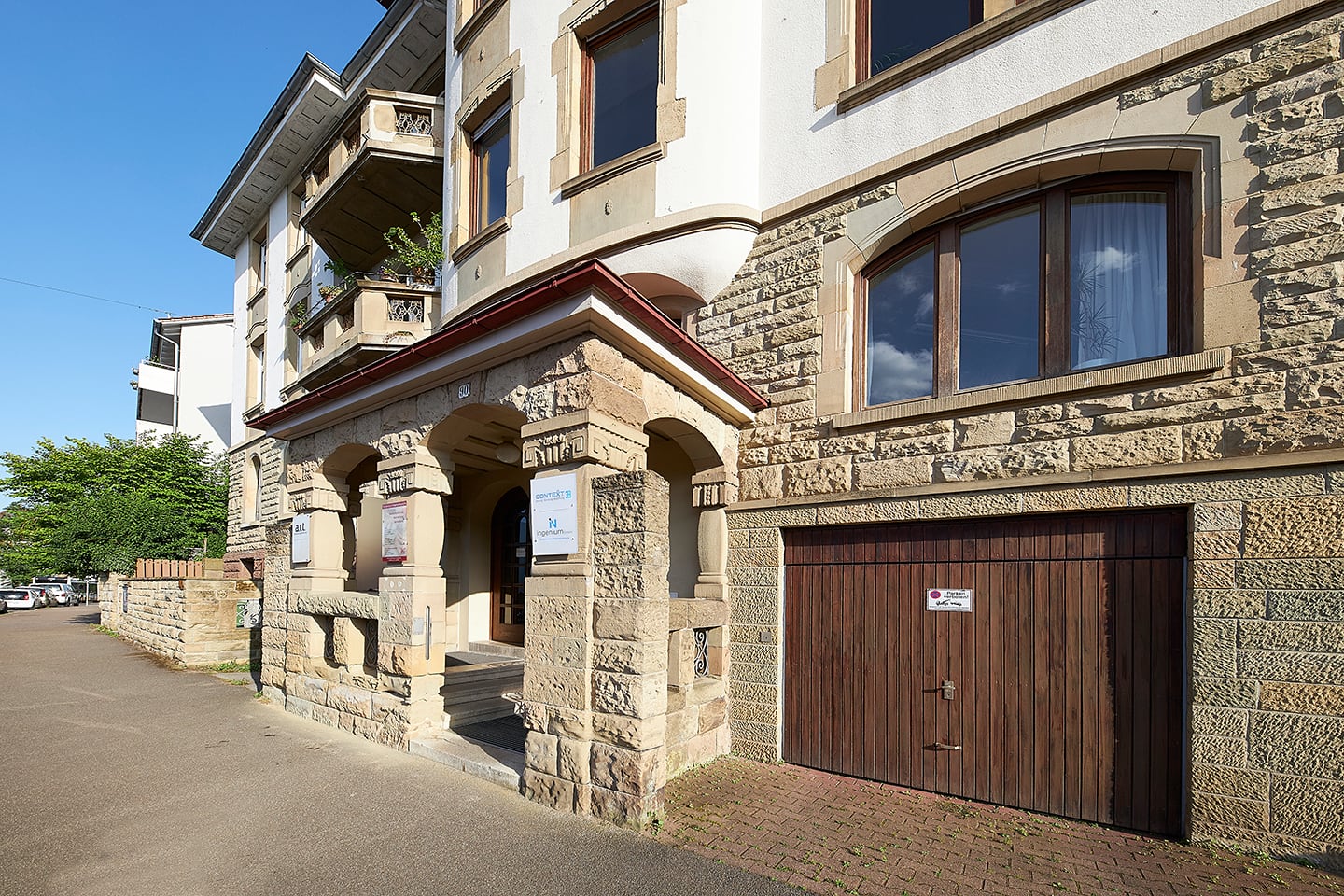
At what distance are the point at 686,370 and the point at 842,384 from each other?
153cm

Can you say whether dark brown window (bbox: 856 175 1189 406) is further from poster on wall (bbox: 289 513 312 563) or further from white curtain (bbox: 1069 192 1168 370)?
poster on wall (bbox: 289 513 312 563)

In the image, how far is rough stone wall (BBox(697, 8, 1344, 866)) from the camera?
4418 mm

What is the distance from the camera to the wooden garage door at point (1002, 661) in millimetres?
4992

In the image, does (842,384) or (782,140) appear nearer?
(842,384)

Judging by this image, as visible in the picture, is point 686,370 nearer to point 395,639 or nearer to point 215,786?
point 395,639

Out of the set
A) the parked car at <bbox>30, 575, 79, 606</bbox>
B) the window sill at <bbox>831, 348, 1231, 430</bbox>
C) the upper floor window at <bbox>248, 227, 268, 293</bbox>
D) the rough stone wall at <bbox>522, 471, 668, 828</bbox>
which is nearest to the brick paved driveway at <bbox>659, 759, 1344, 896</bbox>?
the rough stone wall at <bbox>522, 471, 668, 828</bbox>

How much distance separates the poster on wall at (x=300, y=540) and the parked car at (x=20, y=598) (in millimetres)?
34479

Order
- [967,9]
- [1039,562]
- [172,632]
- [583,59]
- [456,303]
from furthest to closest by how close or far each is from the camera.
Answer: [172,632] → [456,303] → [583,59] → [967,9] → [1039,562]

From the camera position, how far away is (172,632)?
1278 cm

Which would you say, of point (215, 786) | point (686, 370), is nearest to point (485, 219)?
point (686, 370)

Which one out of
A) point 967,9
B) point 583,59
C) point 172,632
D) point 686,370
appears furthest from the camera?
point 172,632

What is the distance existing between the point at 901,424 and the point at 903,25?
3.91 meters

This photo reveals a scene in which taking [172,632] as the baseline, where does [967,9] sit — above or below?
above

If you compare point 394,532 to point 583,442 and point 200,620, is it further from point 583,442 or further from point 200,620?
point 200,620
